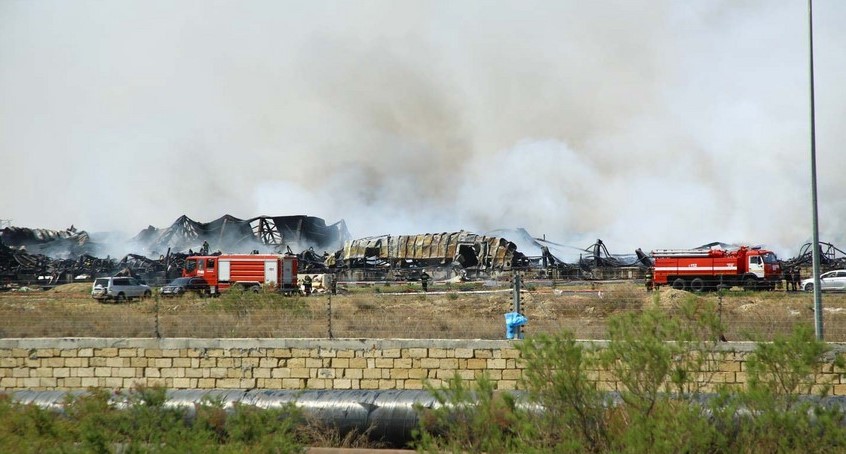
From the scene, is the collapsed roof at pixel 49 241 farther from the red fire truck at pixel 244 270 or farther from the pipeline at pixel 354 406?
the pipeline at pixel 354 406

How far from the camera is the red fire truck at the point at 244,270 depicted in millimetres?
37281

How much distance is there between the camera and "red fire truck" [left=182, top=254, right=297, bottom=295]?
122 ft

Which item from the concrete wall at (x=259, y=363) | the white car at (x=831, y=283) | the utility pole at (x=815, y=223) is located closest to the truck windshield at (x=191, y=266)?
the concrete wall at (x=259, y=363)

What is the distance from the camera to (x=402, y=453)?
1019cm

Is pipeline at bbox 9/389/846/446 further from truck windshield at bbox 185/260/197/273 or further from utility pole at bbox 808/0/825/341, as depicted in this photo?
truck windshield at bbox 185/260/197/273

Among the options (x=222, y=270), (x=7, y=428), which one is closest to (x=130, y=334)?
(x=7, y=428)

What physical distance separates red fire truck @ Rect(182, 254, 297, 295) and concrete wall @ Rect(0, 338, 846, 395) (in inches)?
845

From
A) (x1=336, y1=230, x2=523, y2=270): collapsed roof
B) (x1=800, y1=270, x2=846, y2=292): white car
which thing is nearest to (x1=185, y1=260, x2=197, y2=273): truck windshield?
(x1=336, y1=230, x2=523, y2=270): collapsed roof

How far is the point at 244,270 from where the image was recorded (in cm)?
3788

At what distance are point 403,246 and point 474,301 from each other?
25.8m

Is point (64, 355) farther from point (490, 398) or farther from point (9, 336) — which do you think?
point (490, 398)

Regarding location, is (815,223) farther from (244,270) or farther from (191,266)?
(191,266)

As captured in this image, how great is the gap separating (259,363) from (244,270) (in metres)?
24.1

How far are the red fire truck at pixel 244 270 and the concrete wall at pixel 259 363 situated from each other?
70.4ft
